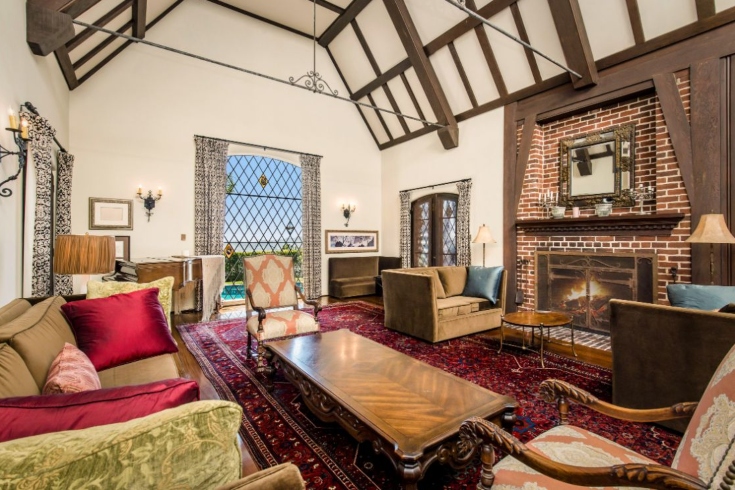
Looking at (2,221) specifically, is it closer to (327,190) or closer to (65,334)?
(65,334)

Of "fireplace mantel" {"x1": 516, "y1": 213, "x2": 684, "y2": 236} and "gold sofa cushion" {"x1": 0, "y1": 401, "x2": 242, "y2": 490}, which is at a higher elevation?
"fireplace mantel" {"x1": 516, "y1": 213, "x2": 684, "y2": 236}

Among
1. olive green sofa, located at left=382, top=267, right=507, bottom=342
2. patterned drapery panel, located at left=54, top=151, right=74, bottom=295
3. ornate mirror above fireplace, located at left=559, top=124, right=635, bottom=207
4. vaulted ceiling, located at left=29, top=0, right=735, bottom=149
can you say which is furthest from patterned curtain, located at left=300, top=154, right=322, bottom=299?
ornate mirror above fireplace, located at left=559, top=124, right=635, bottom=207

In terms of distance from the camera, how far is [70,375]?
44.3 inches

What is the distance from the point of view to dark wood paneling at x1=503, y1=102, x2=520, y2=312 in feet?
15.9

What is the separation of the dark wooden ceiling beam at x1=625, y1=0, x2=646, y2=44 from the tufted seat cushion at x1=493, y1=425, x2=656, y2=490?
14.0 feet

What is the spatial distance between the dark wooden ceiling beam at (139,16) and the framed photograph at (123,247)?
274 cm

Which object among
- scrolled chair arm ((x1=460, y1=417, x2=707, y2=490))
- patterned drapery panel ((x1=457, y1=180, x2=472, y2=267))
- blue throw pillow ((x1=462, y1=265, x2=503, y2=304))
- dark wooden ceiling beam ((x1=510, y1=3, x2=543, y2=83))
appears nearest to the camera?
scrolled chair arm ((x1=460, y1=417, x2=707, y2=490))

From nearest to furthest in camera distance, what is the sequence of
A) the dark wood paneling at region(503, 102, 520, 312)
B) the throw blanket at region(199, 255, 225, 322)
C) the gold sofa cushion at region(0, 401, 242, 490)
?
the gold sofa cushion at region(0, 401, 242, 490), the throw blanket at region(199, 255, 225, 322), the dark wood paneling at region(503, 102, 520, 312)

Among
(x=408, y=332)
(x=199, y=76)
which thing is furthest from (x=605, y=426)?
(x=199, y=76)

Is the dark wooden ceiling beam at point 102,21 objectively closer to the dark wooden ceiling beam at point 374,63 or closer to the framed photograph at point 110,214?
the framed photograph at point 110,214

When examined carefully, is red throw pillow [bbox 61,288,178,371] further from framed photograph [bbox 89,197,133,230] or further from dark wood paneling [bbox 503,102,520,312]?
dark wood paneling [bbox 503,102,520,312]

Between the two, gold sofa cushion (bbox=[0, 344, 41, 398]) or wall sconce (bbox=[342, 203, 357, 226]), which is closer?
gold sofa cushion (bbox=[0, 344, 41, 398])

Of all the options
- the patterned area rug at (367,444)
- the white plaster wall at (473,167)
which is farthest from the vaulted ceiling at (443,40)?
the patterned area rug at (367,444)

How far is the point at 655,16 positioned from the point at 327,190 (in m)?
5.23
